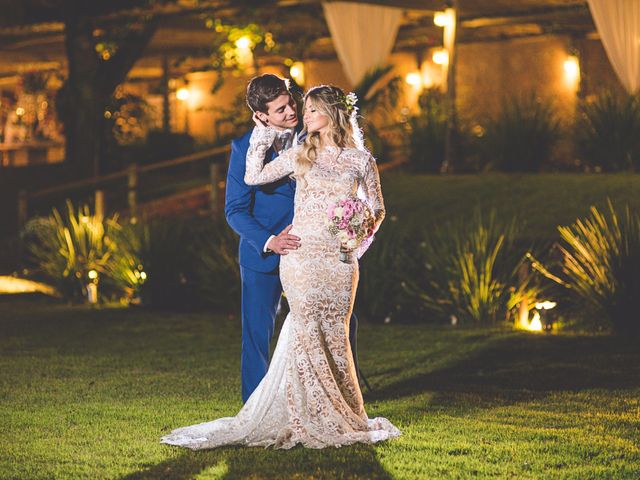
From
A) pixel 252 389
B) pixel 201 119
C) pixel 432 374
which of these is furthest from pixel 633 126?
pixel 201 119

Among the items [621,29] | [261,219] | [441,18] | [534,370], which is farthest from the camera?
[441,18]

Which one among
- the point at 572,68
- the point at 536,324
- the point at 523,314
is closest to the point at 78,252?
the point at 523,314

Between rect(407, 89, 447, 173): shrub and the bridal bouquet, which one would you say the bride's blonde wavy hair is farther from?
rect(407, 89, 447, 173): shrub

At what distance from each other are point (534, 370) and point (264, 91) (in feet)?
12.5

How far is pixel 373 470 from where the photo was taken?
5719 mm

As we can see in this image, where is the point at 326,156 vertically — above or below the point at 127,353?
above

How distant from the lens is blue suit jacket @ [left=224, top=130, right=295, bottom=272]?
6375mm

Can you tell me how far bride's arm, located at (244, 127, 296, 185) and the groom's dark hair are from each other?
13 centimetres

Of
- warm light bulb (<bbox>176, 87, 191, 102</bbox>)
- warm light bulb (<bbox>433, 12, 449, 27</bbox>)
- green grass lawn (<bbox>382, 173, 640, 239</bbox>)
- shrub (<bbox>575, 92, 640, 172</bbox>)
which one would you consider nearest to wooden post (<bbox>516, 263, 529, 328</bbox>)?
green grass lawn (<bbox>382, 173, 640, 239</bbox>)

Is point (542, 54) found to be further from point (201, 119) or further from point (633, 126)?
point (201, 119)

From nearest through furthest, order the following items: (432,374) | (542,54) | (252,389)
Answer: (252,389), (432,374), (542,54)

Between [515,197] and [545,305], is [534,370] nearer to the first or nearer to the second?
[545,305]

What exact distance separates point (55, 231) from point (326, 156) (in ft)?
33.8

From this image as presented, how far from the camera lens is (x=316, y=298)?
6094mm
